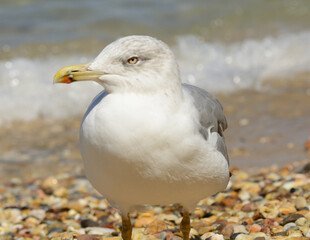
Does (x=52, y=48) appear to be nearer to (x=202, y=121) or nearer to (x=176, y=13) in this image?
(x=176, y=13)

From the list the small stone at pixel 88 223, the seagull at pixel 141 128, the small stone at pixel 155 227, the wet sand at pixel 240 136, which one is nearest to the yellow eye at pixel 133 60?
the seagull at pixel 141 128

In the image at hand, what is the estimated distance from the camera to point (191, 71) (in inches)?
377

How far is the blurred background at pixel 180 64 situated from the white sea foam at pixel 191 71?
0.06ft

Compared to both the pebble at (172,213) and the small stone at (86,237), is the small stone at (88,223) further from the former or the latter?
the small stone at (86,237)

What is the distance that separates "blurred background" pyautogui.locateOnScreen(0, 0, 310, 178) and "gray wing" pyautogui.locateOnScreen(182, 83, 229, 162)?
98.7 inches

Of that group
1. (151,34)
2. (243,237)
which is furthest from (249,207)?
(151,34)

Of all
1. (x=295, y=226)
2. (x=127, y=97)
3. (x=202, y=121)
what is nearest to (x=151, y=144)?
(x=127, y=97)

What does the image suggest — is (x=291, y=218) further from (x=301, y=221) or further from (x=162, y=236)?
(x=162, y=236)

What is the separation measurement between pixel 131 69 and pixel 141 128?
0.33 meters

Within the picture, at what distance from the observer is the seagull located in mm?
2793

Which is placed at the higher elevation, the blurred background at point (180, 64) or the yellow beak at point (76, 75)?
the blurred background at point (180, 64)

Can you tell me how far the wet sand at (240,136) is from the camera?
623cm

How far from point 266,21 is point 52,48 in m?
4.54

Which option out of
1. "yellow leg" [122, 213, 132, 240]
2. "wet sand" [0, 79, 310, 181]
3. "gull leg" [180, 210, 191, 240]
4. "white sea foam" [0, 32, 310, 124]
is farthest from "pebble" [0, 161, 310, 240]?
"white sea foam" [0, 32, 310, 124]
